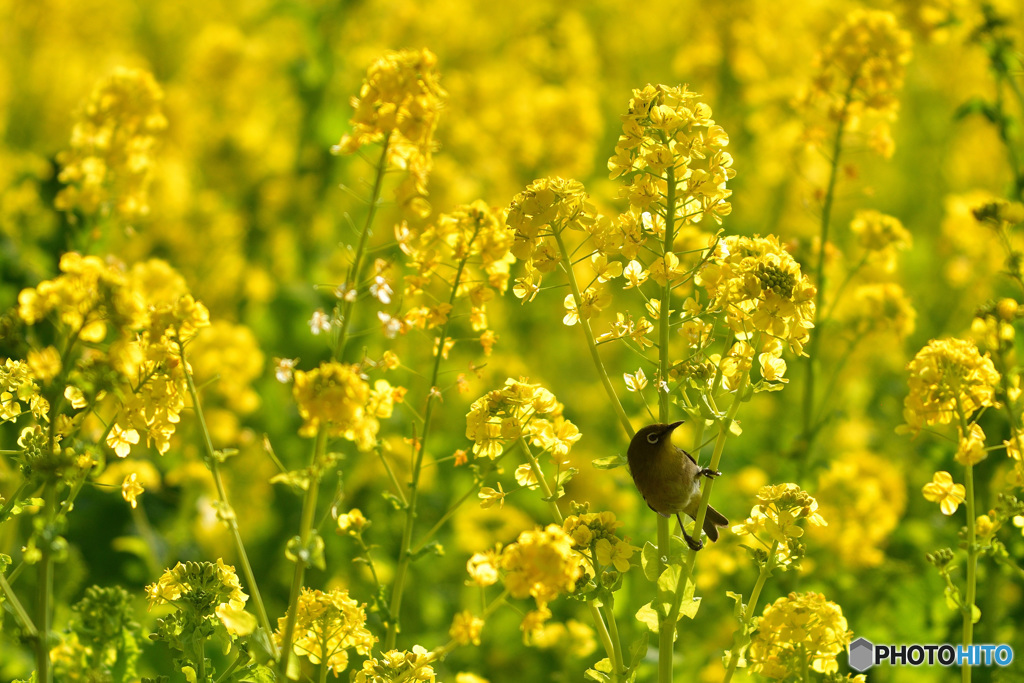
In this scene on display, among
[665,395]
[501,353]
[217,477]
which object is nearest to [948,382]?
[665,395]

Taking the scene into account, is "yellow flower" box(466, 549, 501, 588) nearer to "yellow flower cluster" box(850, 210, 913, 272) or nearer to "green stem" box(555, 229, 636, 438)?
"green stem" box(555, 229, 636, 438)

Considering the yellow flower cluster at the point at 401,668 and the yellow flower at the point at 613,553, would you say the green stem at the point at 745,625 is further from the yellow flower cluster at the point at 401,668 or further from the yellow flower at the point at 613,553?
the yellow flower cluster at the point at 401,668

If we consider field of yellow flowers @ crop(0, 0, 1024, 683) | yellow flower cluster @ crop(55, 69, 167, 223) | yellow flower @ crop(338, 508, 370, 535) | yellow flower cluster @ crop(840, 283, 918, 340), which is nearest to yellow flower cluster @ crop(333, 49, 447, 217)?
field of yellow flowers @ crop(0, 0, 1024, 683)

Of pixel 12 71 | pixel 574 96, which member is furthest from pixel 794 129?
pixel 12 71

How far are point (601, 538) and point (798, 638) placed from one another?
16.1 inches

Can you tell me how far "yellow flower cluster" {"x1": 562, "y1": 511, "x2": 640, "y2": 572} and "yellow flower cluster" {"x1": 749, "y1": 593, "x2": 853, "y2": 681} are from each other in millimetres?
308

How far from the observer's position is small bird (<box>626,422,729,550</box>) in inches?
69.4

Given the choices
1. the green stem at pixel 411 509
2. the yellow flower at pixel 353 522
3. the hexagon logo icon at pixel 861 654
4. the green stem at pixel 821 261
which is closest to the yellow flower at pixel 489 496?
the green stem at pixel 411 509

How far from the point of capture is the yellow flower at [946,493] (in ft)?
6.39

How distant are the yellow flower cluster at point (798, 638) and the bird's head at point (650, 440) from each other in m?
0.39

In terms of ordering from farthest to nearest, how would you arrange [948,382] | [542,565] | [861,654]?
[861,654], [948,382], [542,565]

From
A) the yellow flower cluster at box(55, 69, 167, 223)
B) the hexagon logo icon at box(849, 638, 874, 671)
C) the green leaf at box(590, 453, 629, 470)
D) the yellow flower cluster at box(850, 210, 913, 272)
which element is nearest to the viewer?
the green leaf at box(590, 453, 629, 470)

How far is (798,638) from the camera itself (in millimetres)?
1784

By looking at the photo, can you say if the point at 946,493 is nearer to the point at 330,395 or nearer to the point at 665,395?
the point at 665,395
